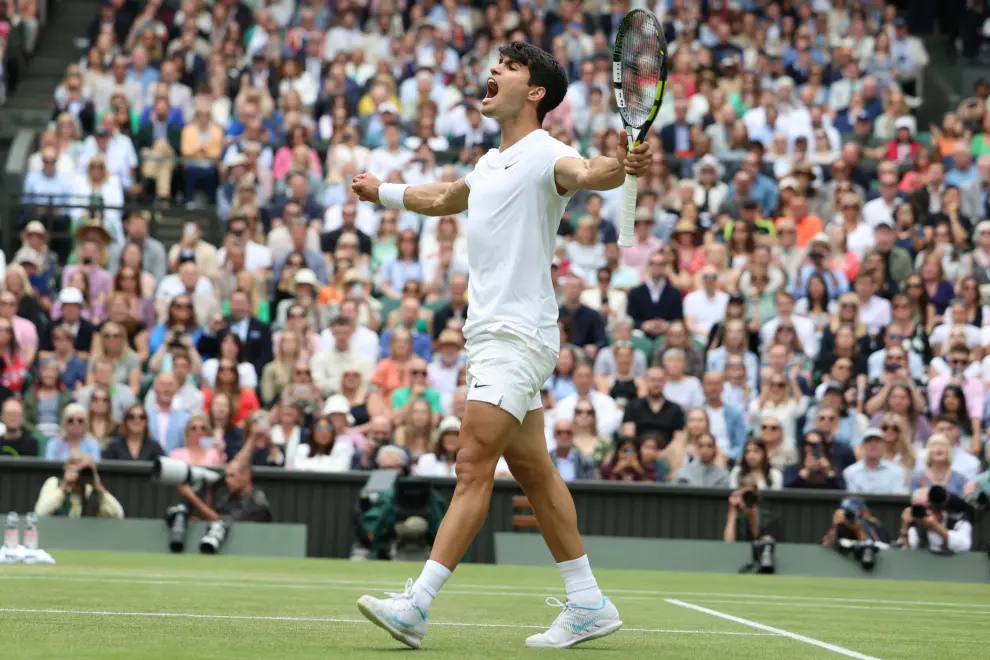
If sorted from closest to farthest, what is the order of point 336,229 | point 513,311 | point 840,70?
point 513,311 → point 336,229 → point 840,70

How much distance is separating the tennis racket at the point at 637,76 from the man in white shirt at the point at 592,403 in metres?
8.91

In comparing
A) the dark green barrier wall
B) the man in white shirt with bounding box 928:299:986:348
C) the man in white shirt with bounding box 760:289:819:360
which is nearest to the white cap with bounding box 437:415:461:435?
the dark green barrier wall

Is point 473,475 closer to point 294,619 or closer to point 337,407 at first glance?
point 294,619

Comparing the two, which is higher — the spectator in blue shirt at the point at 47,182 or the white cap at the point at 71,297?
the spectator in blue shirt at the point at 47,182

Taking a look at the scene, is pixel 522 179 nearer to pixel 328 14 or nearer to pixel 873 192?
pixel 873 192

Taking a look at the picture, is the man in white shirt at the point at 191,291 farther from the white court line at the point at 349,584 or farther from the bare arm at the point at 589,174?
the bare arm at the point at 589,174

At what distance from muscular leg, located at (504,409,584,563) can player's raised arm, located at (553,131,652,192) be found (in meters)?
0.89

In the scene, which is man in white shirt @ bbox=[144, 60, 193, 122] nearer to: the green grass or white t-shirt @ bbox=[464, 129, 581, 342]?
the green grass

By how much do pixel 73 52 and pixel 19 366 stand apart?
9.55m

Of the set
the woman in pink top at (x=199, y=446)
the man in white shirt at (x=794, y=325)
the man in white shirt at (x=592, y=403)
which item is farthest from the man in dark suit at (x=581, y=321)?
the woman in pink top at (x=199, y=446)

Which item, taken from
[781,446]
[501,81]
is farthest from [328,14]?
[501,81]

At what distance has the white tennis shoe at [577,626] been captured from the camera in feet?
20.9

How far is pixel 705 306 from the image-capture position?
57.4ft

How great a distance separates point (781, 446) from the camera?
1534cm
